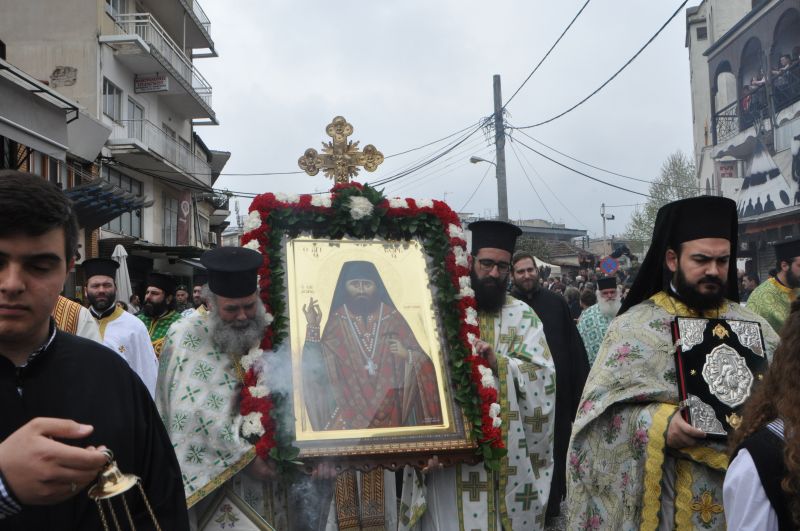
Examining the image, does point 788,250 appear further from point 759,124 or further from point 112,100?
point 112,100

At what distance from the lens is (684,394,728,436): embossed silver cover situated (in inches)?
128

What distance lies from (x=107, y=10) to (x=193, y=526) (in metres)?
23.0

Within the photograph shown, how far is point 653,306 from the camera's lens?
387 centimetres

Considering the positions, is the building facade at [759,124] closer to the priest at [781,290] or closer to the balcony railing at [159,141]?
the priest at [781,290]

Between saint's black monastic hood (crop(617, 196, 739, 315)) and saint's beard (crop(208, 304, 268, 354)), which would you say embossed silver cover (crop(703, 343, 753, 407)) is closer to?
saint's black monastic hood (crop(617, 196, 739, 315))

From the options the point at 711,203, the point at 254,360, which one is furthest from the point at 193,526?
the point at 711,203

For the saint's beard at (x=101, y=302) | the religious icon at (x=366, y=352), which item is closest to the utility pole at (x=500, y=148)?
the saint's beard at (x=101, y=302)

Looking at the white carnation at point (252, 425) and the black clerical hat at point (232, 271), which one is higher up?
the black clerical hat at point (232, 271)

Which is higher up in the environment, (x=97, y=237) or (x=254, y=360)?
(x=97, y=237)

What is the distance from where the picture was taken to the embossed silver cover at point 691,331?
347cm

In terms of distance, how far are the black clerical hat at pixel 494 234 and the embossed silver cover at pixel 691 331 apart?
5.01 ft

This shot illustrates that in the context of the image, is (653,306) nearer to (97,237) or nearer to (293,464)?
(293,464)

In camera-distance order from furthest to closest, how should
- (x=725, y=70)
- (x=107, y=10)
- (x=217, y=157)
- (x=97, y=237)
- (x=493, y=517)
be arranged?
(x=217, y=157) → (x=725, y=70) → (x=107, y=10) → (x=97, y=237) → (x=493, y=517)

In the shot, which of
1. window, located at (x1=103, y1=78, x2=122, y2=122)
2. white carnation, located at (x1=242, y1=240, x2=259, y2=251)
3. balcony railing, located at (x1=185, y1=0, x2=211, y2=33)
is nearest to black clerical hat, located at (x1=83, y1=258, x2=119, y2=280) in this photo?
white carnation, located at (x1=242, y1=240, x2=259, y2=251)
